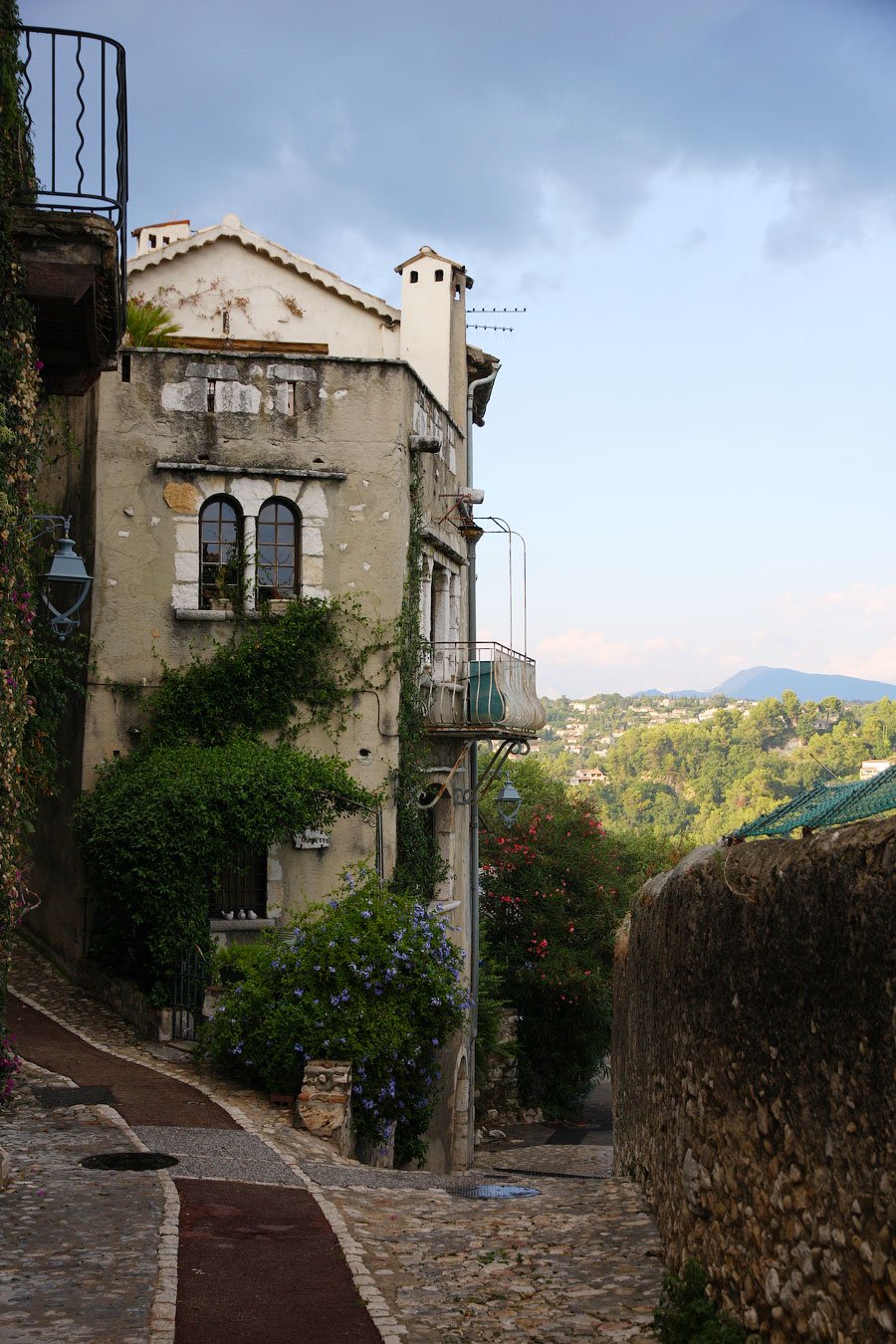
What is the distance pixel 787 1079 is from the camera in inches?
202

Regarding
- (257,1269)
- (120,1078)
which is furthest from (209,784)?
(257,1269)

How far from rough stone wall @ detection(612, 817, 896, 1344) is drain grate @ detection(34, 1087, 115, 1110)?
5.65m

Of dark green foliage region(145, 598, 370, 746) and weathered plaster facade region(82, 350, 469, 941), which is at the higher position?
weathered plaster facade region(82, 350, 469, 941)

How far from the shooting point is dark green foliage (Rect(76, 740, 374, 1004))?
49.3 ft

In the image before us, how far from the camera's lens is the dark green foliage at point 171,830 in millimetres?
15039

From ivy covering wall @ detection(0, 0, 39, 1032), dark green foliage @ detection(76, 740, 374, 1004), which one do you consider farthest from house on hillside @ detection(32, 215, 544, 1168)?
ivy covering wall @ detection(0, 0, 39, 1032)

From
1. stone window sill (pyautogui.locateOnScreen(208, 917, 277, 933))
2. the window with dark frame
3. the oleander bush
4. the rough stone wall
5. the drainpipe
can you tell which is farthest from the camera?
the oleander bush

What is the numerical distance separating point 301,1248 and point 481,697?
1140 centimetres

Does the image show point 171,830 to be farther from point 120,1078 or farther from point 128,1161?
point 128,1161

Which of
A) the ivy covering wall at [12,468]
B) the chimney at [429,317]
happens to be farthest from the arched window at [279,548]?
the ivy covering wall at [12,468]

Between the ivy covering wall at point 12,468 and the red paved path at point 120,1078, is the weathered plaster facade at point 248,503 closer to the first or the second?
the red paved path at point 120,1078

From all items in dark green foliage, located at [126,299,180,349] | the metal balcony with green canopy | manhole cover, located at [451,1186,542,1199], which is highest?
dark green foliage, located at [126,299,180,349]

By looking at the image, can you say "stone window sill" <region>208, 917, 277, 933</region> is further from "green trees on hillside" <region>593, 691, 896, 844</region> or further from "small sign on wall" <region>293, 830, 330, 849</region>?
"green trees on hillside" <region>593, 691, 896, 844</region>

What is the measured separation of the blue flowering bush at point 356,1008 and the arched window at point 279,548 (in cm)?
488
